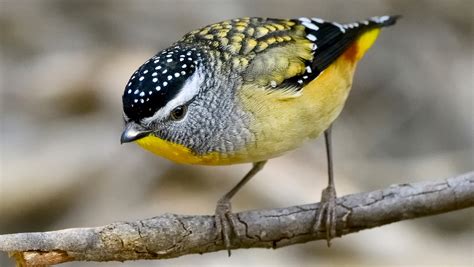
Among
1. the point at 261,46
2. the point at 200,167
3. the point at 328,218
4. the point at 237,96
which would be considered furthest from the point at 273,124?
the point at 200,167

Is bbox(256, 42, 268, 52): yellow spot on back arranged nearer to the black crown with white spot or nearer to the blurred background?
the black crown with white spot

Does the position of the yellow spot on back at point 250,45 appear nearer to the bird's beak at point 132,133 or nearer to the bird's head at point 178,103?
the bird's head at point 178,103

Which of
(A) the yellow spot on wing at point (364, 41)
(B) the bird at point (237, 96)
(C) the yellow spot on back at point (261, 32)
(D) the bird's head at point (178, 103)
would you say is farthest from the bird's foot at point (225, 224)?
(A) the yellow spot on wing at point (364, 41)

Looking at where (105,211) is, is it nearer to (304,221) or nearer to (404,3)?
(304,221)

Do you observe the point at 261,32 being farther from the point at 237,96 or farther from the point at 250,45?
the point at 237,96

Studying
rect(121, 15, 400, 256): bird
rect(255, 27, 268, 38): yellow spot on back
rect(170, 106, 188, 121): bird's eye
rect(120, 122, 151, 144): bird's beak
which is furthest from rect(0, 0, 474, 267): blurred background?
rect(120, 122, 151, 144): bird's beak

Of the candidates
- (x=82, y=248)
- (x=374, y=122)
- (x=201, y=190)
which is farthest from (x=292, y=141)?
(x=374, y=122)
